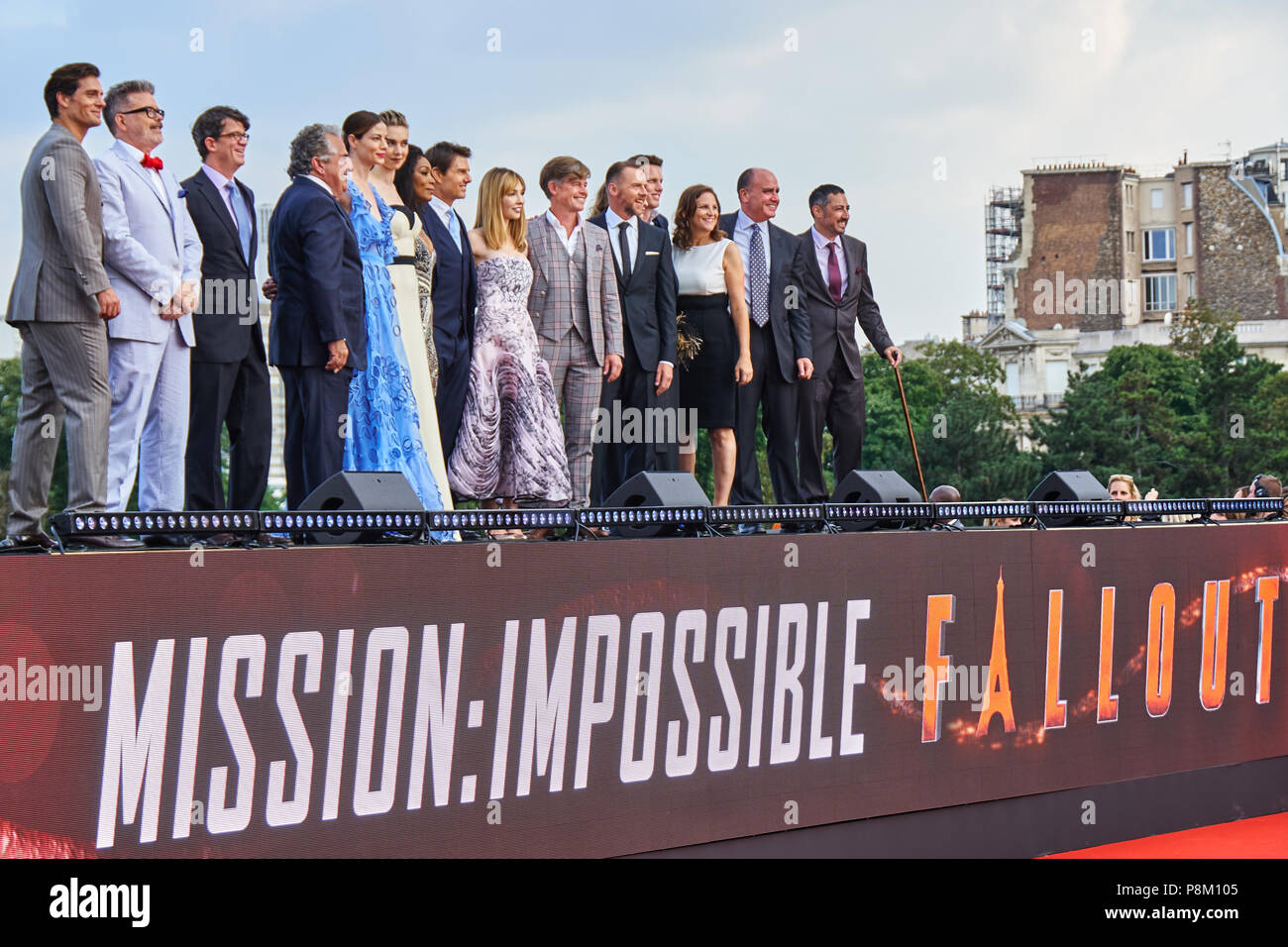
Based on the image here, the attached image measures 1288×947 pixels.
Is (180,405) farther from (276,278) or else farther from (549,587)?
(549,587)

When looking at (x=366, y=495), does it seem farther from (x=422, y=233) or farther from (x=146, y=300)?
(x=422, y=233)

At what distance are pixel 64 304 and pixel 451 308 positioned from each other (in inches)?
96.1

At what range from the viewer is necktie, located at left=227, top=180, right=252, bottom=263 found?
22.5ft

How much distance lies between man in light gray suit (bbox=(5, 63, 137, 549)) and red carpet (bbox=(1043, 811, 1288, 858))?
4.29 meters

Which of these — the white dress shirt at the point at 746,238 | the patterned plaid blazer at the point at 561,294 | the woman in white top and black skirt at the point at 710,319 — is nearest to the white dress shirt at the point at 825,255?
the white dress shirt at the point at 746,238

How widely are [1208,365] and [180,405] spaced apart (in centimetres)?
6015

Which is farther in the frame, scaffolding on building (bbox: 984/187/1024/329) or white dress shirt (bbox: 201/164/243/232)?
scaffolding on building (bbox: 984/187/1024/329)

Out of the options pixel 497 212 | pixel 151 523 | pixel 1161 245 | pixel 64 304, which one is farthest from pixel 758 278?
pixel 1161 245

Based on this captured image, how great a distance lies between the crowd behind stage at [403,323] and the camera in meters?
5.48

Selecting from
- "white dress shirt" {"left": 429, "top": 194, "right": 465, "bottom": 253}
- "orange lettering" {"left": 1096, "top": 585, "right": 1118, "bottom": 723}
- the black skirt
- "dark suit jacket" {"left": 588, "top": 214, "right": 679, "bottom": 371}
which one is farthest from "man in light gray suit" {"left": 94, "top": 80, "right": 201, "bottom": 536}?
"orange lettering" {"left": 1096, "top": 585, "right": 1118, "bottom": 723}

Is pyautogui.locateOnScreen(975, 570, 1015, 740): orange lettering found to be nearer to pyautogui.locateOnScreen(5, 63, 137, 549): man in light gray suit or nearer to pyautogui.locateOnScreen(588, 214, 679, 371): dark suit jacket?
pyautogui.locateOnScreen(588, 214, 679, 371): dark suit jacket

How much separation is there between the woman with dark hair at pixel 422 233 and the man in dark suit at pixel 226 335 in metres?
0.75

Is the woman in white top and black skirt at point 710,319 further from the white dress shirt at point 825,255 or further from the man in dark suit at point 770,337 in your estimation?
the white dress shirt at point 825,255

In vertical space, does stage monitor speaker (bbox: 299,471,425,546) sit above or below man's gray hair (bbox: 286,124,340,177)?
below
